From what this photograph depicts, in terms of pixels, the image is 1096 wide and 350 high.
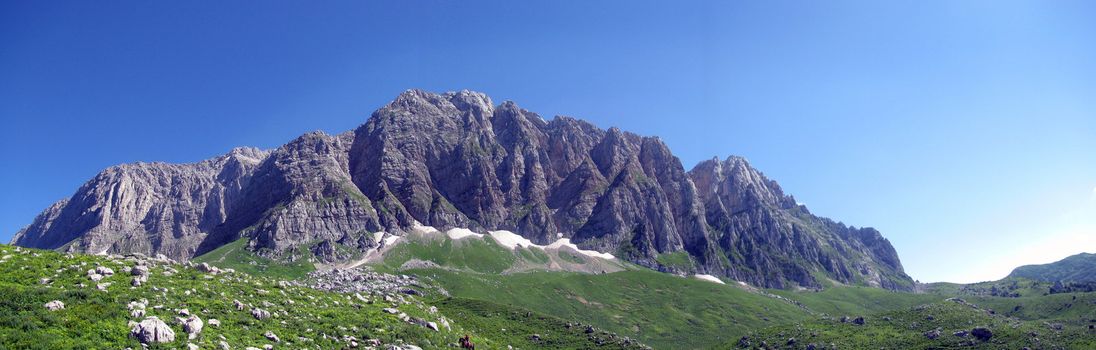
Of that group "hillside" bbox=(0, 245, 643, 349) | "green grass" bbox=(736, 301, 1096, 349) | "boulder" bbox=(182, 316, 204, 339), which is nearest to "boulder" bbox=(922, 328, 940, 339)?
"green grass" bbox=(736, 301, 1096, 349)

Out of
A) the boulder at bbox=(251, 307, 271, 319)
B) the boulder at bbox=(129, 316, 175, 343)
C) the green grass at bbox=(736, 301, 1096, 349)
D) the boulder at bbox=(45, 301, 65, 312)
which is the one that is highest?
the boulder at bbox=(45, 301, 65, 312)

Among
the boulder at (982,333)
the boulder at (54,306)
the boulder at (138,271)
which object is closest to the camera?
the boulder at (54,306)

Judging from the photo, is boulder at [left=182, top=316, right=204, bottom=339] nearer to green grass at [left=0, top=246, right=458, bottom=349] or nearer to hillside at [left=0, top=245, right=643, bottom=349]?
hillside at [left=0, top=245, right=643, bottom=349]

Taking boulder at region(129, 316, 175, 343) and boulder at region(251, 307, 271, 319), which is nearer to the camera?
boulder at region(129, 316, 175, 343)

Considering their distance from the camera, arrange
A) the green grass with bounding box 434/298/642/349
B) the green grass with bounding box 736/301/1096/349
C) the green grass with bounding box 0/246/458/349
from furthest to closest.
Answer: the green grass with bounding box 434/298/642/349, the green grass with bounding box 736/301/1096/349, the green grass with bounding box 0/246/458/349

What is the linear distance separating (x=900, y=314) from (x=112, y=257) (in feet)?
621

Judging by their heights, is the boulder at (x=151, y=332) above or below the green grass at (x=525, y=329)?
above

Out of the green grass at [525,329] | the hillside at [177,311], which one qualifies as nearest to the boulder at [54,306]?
the hillside at [177,311]

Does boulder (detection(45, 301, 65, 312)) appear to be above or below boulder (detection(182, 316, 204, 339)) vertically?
above

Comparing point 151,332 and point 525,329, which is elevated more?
point 151,332

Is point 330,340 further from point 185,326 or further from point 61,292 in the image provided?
point 61,292

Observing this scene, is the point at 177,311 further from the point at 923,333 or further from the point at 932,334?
the point at 923,333

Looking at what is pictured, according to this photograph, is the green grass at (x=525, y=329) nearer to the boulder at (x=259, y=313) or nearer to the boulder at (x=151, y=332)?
the boulder at (x=259, y=313)

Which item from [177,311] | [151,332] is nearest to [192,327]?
[151,332]
